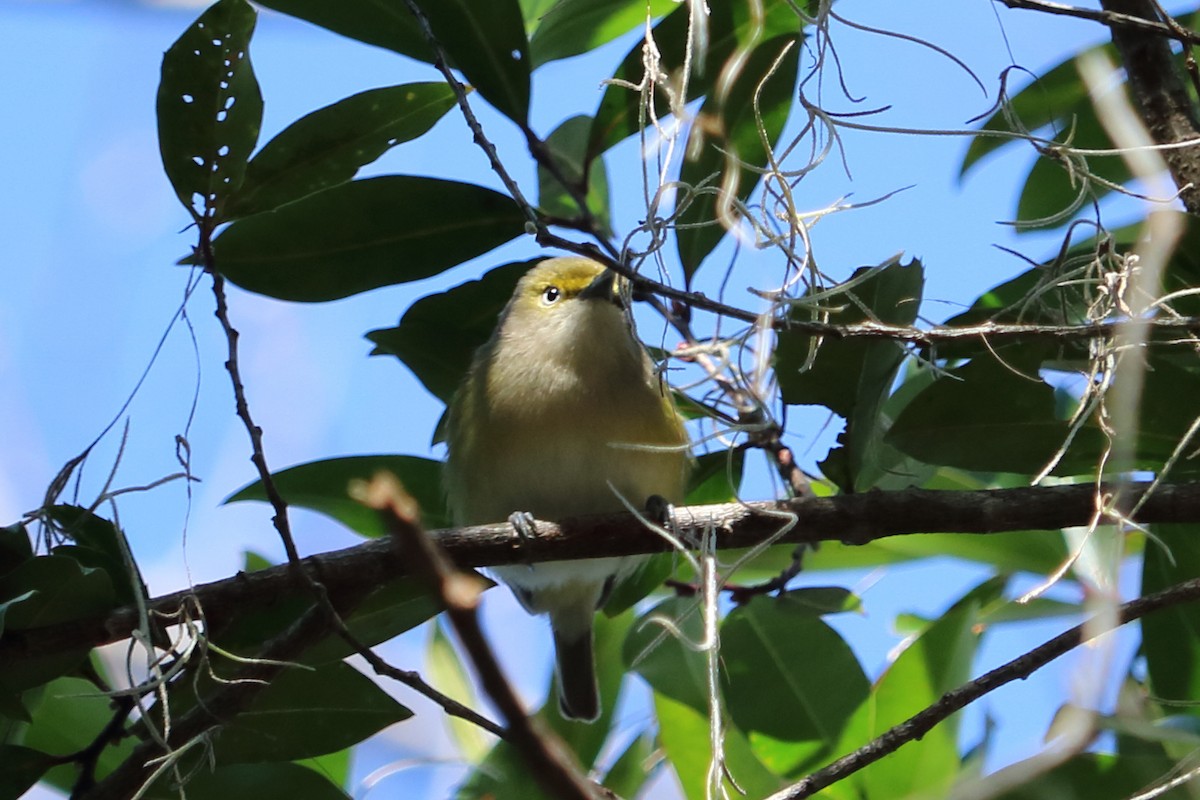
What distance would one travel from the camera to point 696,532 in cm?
207

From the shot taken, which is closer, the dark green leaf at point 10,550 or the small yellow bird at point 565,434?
the dark green leaf at point 10,550

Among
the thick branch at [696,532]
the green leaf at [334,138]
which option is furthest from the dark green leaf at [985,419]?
the green leaf at [334,138]

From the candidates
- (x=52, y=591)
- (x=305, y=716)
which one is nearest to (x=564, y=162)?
(x=305, y=716)

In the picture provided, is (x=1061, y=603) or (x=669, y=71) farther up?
(x=669, y=71)

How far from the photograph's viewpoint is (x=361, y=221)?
2451mm

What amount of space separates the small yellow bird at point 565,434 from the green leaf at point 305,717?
661mm

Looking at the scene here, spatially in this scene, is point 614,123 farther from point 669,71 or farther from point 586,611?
point 586,611

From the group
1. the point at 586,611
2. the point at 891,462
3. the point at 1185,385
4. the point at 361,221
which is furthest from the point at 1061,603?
the point at 361,221

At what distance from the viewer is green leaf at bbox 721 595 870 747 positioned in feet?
7.88

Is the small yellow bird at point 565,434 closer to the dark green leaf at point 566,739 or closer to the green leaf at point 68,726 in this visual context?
the dark green leaf at point 566,739

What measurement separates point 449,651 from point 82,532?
1.23 meters

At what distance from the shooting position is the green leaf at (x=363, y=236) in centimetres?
241

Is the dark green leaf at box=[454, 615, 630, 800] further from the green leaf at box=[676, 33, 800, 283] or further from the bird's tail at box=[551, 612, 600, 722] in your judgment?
the green leaf at box=[676, 33, 800, 283]

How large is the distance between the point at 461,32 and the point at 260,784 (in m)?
1.47
